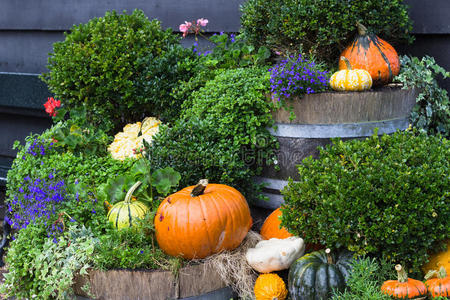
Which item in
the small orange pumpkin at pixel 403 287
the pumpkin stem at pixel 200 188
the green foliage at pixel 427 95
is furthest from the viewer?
the green foliage at pixel 427 95

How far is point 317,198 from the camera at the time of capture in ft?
8.77

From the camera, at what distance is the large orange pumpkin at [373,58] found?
3.40 meters

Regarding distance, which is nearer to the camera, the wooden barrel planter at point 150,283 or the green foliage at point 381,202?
the green foliage at point 381,202

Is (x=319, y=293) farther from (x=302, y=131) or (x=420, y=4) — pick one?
(x=420, y=4)

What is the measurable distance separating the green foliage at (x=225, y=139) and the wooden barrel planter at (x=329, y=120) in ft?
0.35

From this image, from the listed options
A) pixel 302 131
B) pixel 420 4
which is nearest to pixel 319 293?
pixel 302 131

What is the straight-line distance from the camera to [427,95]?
11.5 ft

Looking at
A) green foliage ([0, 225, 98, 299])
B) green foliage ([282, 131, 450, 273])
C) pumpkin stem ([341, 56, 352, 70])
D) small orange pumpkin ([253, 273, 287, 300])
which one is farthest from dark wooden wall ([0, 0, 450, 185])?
green foliage ([0, 225, 98, 299])

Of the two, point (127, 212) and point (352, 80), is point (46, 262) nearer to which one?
point (127, 212)

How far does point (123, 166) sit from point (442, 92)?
2.35m

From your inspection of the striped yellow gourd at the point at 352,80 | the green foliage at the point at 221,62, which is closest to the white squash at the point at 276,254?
the striped yellow gourd at the point at 352,80

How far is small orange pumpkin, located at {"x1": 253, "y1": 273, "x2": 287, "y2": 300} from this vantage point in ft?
8.90

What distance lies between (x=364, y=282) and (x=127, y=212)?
1.38m

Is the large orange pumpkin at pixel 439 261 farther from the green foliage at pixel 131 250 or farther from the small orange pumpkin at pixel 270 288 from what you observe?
the green foliage at pixel 131 250
